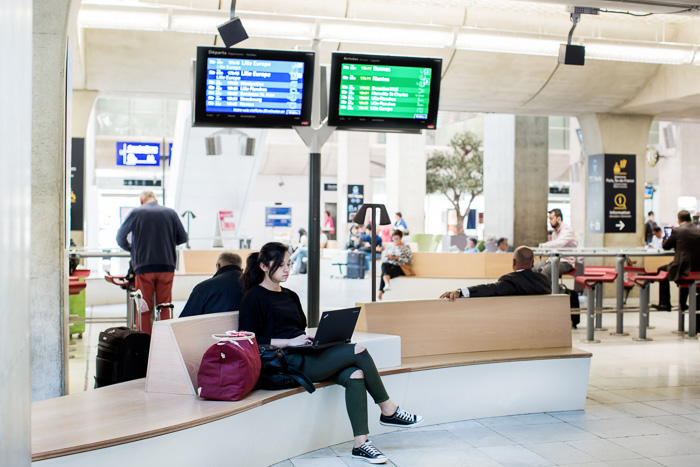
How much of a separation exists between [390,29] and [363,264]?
26.4 ft

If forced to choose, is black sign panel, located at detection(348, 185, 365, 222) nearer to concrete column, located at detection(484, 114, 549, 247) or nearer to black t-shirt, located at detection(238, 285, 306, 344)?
concrete column, located at detection(484, 114, 549, 247)

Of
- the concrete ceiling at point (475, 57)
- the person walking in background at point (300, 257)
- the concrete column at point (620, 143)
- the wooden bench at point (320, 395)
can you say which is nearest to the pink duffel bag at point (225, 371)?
the wooden bench at point (320, 395)

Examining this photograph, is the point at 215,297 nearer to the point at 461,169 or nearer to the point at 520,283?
the point at 520,283

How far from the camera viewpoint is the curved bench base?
9.74ft

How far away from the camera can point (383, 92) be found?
19.5ft

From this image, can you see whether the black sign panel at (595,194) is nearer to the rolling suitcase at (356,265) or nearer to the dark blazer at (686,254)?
the dark blazer at (686,254)

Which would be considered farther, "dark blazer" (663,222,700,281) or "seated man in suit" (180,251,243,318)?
"dark blazer" (663,222,700,281)

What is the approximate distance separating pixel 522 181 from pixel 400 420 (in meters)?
9.73

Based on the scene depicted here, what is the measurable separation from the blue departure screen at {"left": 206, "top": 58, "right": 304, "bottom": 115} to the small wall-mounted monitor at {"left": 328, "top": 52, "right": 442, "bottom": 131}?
336 mm

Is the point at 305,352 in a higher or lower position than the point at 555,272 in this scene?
lower

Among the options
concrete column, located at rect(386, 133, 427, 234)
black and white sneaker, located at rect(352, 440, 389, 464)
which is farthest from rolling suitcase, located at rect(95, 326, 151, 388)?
concrete column, located at rect(386, 133, 427, 234)

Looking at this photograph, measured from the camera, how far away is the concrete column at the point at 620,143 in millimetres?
11305

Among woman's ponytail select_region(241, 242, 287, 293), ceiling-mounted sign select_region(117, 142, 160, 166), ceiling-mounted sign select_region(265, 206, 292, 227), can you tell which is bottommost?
woman's ponytail select_region(241, 242, 287, 293)

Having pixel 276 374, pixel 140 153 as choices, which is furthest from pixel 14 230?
pixel 140 153
